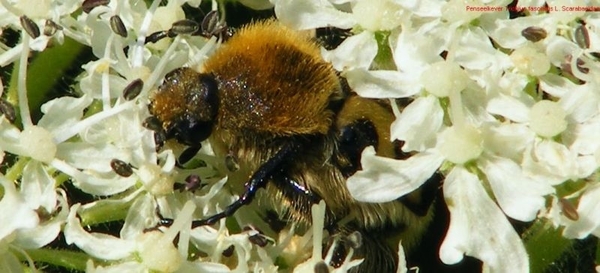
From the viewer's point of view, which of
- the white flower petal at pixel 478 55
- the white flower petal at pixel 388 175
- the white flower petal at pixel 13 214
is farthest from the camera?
the white flower petal at pixel 478 55

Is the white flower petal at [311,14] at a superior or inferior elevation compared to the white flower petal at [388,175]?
superior

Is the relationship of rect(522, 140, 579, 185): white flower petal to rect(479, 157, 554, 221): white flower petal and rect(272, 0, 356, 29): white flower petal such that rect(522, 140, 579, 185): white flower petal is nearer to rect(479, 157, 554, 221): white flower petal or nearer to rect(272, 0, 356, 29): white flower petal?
rect(479, 157, 554, 221): white flower petal

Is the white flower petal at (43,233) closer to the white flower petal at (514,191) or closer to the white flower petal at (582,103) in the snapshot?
the white flower petal at (514,191)

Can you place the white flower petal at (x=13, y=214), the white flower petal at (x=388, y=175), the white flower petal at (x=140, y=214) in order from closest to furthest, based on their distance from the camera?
the white flower petal at (x=13, y=214) < the white flower petal at (x=388, y=175) < the white flower petal at (x=140, y=214)

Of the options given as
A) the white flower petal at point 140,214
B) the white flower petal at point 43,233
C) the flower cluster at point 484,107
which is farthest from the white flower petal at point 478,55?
the white flower petal at point 43,233

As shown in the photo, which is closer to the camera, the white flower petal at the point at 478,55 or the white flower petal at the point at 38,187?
the white flower petal at the point at 38,187

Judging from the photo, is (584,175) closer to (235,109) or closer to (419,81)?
(419,81)
